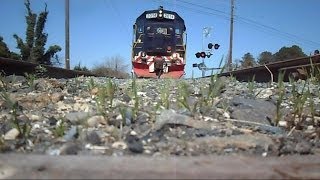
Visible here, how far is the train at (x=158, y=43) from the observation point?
52.6 ft

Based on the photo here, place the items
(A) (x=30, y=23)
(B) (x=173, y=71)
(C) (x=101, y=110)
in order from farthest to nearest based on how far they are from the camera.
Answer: (A) (x=30, y=23) < (B) (x=173, y=71) < (C) (x=101, y=110)

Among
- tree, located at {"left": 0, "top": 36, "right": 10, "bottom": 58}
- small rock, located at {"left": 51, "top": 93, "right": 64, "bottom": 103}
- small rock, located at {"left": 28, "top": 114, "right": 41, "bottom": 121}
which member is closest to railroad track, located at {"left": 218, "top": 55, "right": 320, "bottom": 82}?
small rock, located at {"left": 51, "top": 93, "right": 64, "bottom": 103}

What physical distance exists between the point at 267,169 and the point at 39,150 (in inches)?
56.1

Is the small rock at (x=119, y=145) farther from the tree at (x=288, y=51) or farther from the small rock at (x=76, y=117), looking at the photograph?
the tree at (x=288, y=51)

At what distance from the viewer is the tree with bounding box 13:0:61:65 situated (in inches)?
1485

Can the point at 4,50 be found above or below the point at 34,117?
above

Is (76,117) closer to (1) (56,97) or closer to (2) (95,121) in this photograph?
(2) (95,121)

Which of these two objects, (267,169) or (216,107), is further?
(216,107)

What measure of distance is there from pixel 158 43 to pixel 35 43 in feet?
82.8

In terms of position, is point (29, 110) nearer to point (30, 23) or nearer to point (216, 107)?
point (216, 107)

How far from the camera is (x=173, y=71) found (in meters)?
16.1

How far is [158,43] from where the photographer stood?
16672mm

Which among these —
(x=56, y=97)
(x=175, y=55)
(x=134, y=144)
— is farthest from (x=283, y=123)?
(x=175, y=55)

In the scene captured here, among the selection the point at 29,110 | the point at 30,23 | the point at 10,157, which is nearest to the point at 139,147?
the point at 10,157
